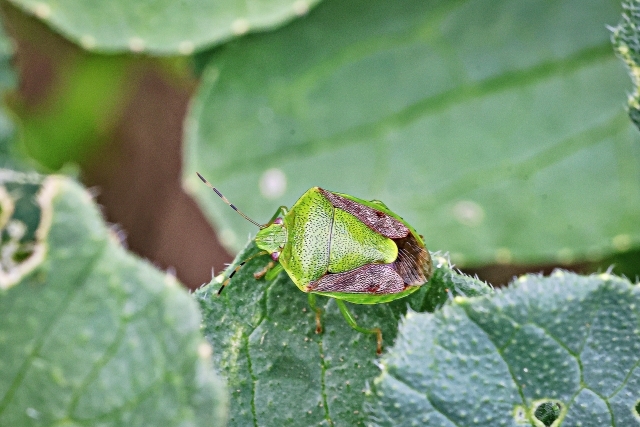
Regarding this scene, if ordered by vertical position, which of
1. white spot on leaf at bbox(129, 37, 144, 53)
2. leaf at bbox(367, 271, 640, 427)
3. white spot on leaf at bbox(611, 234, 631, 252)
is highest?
white spot on leaf at bbox(129, 37, 144, 53)

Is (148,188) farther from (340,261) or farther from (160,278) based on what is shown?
(160,278)

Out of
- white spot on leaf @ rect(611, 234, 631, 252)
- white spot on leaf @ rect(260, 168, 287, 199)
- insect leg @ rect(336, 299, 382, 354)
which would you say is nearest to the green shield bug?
insect leg @ rect(336, 299, 382, 354)

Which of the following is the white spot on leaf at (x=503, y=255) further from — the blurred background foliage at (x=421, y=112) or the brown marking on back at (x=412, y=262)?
the brown marking on back at (x=412, y=262)

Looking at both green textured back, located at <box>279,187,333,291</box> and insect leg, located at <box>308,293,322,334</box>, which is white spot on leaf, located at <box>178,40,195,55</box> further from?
insect leg, located at <box>308,293,322,334</box>

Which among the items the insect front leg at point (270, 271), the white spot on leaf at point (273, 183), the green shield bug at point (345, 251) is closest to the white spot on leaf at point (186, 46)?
the white spot on leaf at point (273, 183)

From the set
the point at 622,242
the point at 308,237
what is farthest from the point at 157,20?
the point at 622,242

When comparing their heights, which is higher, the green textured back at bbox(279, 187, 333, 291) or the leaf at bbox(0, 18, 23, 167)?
the leaf at bbox(0, 18, 23, 167)

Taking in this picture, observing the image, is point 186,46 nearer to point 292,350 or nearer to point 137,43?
point 137,43
